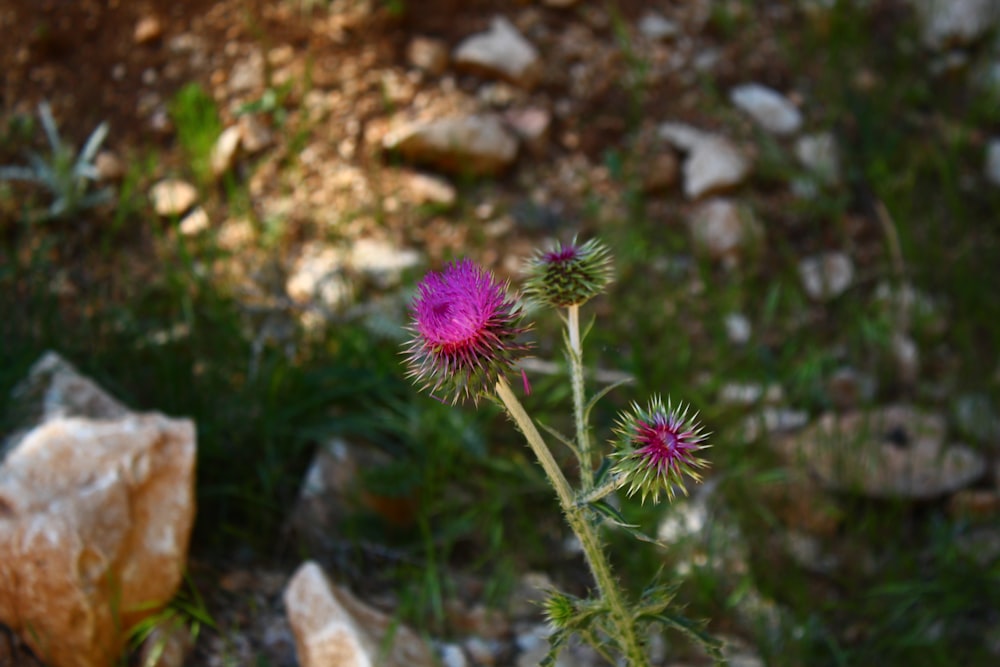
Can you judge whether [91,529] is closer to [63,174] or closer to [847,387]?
[63,174]

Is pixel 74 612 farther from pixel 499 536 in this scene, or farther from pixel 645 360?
pixel 645 360

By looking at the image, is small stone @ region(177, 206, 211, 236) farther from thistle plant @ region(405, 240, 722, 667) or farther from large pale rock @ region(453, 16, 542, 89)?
thistle plant @ region(405, 240, 722, 667)

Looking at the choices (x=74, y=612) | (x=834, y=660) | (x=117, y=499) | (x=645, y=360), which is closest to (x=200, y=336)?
(x=117, y=499)

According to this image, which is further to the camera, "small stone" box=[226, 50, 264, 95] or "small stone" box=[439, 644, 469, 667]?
"small stone" box=[226, 50, 264, 95]

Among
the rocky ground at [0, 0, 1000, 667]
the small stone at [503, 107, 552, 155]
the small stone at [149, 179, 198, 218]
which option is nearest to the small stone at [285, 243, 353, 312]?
the rocky ground at [0, 0, 1000, 667]

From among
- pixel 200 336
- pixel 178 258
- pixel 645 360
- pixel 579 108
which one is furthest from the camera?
pixel 579 108

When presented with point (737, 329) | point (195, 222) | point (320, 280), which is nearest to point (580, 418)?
point (320, 280)
